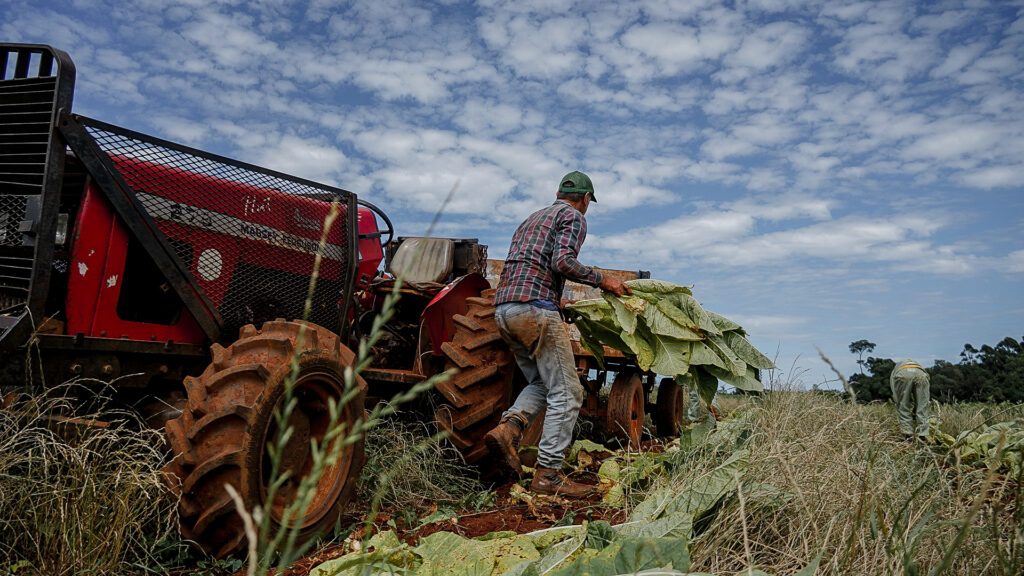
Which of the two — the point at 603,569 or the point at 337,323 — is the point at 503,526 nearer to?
the point at 603,569

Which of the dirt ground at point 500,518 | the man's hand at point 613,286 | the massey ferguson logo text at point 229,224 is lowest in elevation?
the dirt ground at point 500,518

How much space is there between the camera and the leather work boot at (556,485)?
15.6 feet

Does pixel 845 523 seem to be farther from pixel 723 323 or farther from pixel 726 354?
pixel 723 323

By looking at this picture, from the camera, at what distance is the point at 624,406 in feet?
23.3

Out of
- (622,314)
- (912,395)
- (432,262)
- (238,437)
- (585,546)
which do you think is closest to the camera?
(585,546)

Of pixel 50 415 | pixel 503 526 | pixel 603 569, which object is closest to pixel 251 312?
pixel 50 415

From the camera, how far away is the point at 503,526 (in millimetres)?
3916

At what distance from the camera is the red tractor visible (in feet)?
11.3

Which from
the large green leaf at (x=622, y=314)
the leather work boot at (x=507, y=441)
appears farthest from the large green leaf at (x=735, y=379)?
the leather work boot at (x=507, y=441)

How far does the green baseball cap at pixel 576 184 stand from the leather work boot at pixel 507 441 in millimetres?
1885

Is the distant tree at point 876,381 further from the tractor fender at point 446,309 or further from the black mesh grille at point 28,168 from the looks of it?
the black mesh grille at point 28,168

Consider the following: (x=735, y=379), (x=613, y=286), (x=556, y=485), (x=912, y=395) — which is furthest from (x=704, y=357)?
(x=912, y=395)

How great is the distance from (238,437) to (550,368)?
2413 mm

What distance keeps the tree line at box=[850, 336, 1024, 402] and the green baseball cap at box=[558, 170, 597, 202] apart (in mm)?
9485
